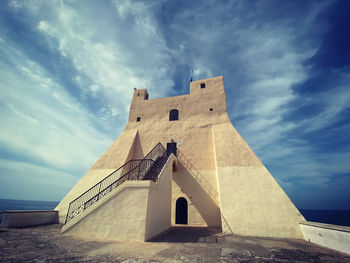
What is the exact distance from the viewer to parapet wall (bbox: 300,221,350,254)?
5695 mm

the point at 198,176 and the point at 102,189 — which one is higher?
the point at 198,176

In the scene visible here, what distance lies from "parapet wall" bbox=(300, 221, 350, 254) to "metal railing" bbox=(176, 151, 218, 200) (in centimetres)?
509

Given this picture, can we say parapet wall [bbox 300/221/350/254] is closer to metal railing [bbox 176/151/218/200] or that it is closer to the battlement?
metal railing [bbox 176/151/218/200]

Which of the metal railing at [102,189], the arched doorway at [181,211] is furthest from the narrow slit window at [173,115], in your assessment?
the arched doorway at [181,211]

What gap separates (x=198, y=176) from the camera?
12.0m

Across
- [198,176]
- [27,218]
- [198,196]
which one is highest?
[198,176]

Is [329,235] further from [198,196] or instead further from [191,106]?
[191,106]

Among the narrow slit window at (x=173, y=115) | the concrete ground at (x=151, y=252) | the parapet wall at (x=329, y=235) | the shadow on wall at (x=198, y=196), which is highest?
the narrow slit window at (x=173, y=115)

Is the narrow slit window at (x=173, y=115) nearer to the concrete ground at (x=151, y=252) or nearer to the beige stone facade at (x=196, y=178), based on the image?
the beige stone facade at (x=196, y=178)

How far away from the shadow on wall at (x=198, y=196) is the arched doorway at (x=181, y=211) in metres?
0.68

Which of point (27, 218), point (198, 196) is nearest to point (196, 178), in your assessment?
point (198, 196)

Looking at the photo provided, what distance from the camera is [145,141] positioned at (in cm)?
1440

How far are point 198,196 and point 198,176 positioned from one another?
1.42 meters

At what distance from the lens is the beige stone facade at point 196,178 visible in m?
6.95
